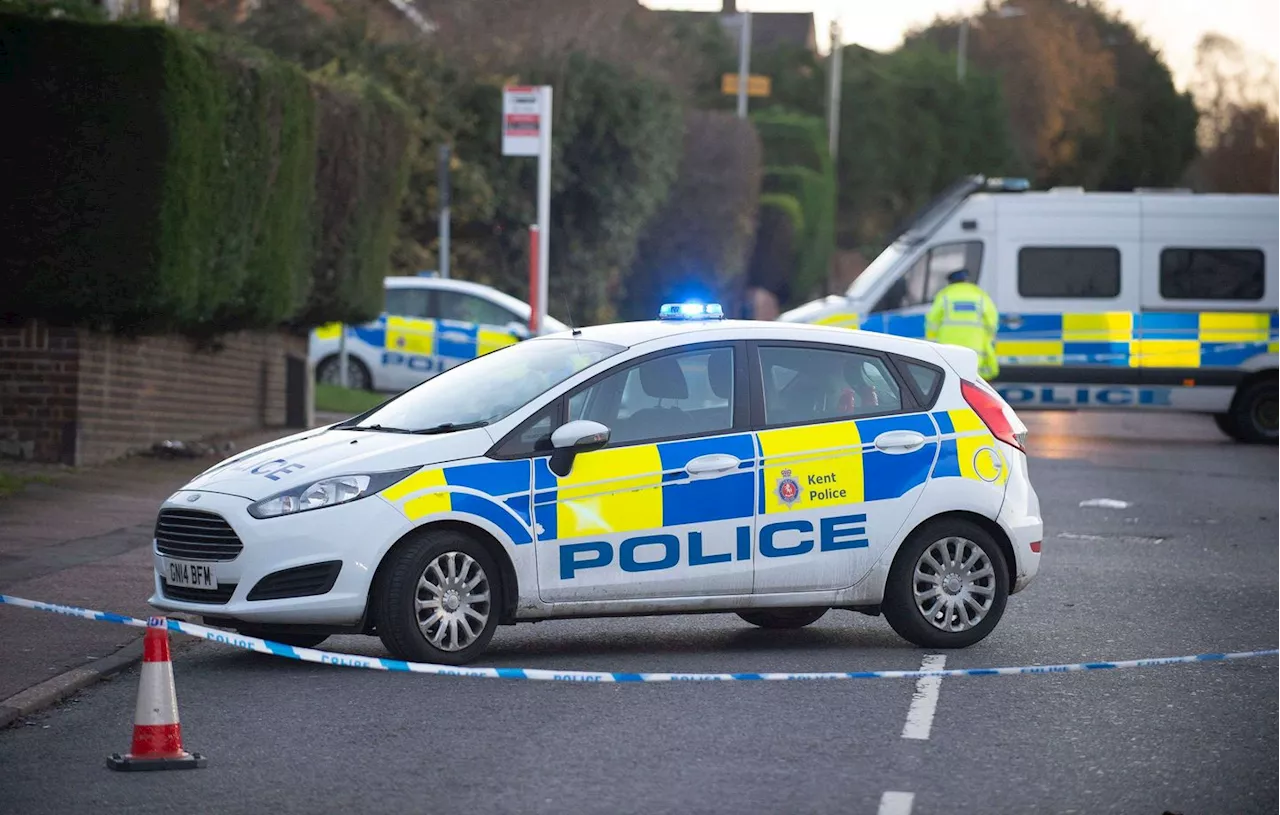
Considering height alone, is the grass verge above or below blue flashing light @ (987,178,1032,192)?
below

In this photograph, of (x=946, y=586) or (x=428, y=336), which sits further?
(x=428, y=336)

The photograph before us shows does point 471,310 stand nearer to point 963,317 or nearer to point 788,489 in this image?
point 963,317

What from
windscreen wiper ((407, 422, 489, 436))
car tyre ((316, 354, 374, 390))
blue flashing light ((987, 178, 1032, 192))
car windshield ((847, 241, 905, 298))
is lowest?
car tyre ((316, 354, 374, 390))

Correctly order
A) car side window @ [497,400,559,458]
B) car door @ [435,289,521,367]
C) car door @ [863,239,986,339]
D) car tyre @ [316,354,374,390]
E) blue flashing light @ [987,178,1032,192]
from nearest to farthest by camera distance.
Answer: car side window @ [497,400,559,458] → car door @ [863,239,986,339] → blue flashing light @ [987,178,1032,192] → car door @ [435,289,521,367] → car tyre @ [316,354,374,390]

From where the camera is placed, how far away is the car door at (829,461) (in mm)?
9289

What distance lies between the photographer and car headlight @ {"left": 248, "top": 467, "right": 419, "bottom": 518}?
8570 mm

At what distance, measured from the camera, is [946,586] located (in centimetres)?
960

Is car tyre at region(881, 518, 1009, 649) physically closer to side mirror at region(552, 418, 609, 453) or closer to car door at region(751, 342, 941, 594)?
car door at region(751, 342, 941, 594)

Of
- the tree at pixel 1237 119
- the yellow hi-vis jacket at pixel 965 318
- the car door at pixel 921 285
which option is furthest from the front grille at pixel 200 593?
the tree at pixel 1237 119

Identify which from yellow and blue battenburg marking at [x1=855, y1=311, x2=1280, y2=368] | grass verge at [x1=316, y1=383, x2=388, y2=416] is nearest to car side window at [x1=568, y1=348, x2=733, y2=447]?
grass verge at [x1=316, y1=383, x2=388, y2=416]

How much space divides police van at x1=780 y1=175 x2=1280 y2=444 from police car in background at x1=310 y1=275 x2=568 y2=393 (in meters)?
3.96

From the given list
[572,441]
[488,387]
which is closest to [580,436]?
[572,441]

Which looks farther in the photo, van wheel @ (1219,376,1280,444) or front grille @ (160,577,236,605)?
van wheel @ (1219,376,1280,444)

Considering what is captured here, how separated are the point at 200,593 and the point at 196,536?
0.75 feet
